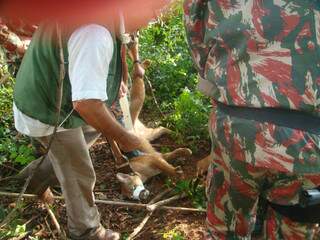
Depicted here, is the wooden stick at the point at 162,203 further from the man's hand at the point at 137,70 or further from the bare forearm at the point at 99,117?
the man's hand at the point at 137,70

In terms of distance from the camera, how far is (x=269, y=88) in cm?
169

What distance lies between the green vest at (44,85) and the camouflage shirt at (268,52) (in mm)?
906

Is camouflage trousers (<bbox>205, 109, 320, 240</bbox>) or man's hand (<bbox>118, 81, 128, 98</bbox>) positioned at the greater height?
man's hand (<bbox>118, 81, 128, 98</bbox>)

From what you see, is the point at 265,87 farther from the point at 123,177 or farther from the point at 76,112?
the point at 123,177

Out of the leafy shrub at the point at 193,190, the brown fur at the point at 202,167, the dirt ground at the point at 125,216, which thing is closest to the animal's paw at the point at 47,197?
the dirt ground at the point at 125,216

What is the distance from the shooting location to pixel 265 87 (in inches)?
66.9

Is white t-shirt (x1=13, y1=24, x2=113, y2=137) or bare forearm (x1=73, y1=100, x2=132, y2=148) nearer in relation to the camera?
white t-shirt (x1=13, y1=24, x2=113, y2=137)

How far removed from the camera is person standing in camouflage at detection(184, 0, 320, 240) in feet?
5.38

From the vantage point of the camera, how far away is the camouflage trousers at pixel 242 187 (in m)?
1.85

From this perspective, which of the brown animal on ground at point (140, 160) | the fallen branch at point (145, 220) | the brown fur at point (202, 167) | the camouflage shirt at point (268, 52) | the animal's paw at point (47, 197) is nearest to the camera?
the camouflage shirt at point (268, 52)

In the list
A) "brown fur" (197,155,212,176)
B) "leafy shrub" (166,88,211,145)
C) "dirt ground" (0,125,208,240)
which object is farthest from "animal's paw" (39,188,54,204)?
"leafy shrub" (166,88,211,145)

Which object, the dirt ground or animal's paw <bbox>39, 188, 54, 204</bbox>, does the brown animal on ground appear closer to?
the dirt ground

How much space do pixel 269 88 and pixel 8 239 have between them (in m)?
2.23

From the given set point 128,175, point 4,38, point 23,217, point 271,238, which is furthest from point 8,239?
point 271,238
